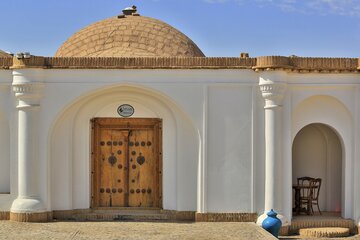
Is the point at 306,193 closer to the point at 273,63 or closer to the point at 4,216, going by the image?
the point at 273,63

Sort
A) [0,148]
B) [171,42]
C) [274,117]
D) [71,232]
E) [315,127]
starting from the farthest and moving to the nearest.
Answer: [171,42]
[315,127]
[0,148]
[274,117]
[71,232]

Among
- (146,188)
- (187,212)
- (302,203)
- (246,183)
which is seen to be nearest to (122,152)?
(146,188)

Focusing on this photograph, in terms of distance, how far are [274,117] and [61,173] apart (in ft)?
14.5

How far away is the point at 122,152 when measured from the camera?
42.0 feet

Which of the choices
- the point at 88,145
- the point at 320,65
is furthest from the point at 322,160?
the point at 88,145

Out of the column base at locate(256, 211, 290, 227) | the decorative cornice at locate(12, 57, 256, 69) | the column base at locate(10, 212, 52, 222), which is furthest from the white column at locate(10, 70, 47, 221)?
the column base at locate(256, 211, 290, 227)


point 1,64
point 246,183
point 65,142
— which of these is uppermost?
point 1,64

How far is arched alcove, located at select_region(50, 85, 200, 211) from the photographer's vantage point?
1237 centimetres

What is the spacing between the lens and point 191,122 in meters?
12.2

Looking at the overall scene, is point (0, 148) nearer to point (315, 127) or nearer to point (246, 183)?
point (246, 183)

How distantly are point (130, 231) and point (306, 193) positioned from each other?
445cm

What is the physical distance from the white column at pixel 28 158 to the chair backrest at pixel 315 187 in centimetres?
568

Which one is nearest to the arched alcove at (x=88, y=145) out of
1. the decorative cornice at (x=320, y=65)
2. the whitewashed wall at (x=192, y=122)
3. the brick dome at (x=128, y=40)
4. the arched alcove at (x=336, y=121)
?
the whitewashed wall at (x=192, y=122)

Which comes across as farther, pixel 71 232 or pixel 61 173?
pixel 61 173
